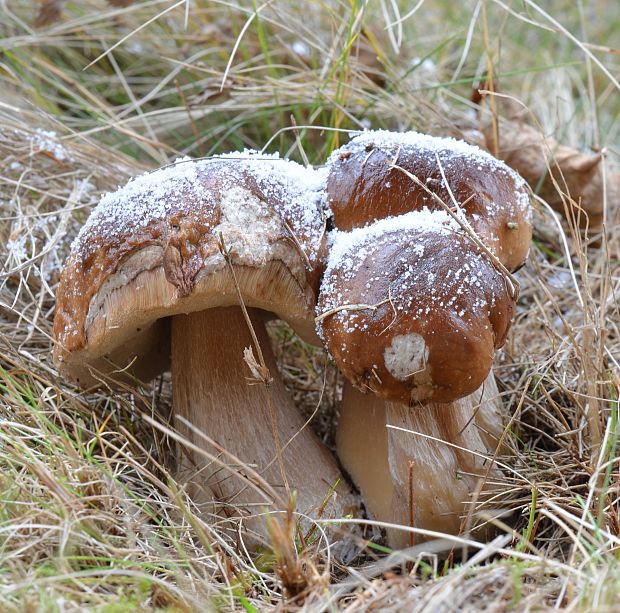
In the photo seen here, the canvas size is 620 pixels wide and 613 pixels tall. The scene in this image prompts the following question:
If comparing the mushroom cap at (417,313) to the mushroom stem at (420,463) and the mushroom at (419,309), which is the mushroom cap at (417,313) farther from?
the mushroom stem at (420,463)

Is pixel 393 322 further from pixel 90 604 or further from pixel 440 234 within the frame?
pixel 90 604

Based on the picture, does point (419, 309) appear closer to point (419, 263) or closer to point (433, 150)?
point (419, 263)

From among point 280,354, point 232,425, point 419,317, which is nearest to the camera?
point 419,317

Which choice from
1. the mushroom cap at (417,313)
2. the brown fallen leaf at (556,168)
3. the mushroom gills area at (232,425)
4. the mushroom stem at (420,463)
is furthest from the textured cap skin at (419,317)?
the brown fallen leaf at (556,168)

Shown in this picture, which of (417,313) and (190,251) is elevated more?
(190,251)

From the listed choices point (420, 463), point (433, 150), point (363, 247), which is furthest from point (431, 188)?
point (420, 463)

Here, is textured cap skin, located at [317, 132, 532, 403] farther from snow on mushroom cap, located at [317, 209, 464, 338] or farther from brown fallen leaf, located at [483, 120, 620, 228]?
brown fallen leaf, located at [483, 120, 620, 228]

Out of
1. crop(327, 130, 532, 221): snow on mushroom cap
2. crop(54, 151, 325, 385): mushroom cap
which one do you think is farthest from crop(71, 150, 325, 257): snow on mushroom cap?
crop(327, 130, 532, 221): snow on mushroom cap
